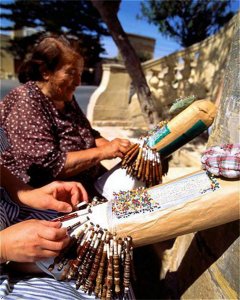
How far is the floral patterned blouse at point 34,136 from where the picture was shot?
67.0 inches

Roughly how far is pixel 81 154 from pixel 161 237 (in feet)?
2.64

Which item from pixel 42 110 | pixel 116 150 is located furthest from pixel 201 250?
pixel 42 110

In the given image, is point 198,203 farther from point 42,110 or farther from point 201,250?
point 42,110

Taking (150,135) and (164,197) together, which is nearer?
(164,197)

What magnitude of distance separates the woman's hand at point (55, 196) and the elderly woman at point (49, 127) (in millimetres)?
322

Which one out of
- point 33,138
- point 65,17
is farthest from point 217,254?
point 65,17

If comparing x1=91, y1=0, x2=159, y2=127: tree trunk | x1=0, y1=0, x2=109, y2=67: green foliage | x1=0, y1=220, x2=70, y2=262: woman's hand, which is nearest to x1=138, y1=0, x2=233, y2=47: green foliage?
x1=0, y1=0, x2=109, y2=67: green foliage

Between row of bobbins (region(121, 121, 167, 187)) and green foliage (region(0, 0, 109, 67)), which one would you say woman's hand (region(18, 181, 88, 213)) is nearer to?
row of bobbins (region(121, 121, 167, 187))

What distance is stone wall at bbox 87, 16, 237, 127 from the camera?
6125mm

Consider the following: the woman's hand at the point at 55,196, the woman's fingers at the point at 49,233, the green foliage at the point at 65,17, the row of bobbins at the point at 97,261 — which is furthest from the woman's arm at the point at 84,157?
the green foliage at the point at 65,17

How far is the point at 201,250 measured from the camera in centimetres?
137

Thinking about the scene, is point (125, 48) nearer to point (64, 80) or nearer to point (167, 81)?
point (167, 81)

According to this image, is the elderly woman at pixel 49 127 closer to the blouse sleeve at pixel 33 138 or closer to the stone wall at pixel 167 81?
the blouse sleeve at pixel 33 138

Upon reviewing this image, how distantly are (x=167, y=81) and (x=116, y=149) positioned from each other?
18.3ft
